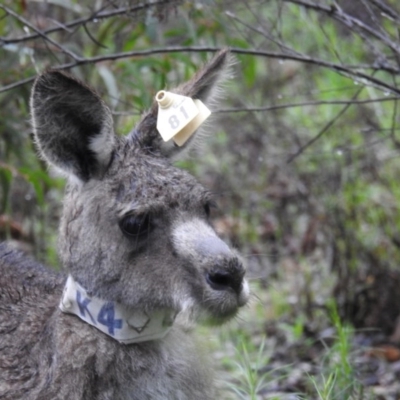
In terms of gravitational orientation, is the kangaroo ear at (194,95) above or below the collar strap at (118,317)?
above

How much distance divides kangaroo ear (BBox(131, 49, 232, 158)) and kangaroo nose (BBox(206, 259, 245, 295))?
28.8 inches

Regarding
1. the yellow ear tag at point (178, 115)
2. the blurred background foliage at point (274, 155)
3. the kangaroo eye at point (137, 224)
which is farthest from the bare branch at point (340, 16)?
the kangaroo eye at point (137, 224)

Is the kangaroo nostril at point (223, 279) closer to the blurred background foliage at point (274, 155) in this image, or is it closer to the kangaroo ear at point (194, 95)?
the kangaroo ear at point (194, 95)

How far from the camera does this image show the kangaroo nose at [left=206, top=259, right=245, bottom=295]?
359cm

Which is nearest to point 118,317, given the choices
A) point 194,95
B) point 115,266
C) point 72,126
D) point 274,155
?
point 115,266

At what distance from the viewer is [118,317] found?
3.89 meters

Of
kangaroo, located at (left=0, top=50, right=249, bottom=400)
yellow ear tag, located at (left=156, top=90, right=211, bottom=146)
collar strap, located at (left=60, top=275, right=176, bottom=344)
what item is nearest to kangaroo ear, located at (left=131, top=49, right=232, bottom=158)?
kangaroo, located at (left=0, top=50, right=249, bottom=400)

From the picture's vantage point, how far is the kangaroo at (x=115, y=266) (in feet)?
12.3

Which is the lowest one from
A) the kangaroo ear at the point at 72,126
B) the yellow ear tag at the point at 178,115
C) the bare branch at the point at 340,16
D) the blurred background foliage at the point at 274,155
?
the blurred background foliage at the point at 274,155

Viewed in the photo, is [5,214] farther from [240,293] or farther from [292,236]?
[240,293]

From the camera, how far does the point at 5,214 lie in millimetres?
6594

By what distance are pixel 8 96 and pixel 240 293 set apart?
3.04 metres

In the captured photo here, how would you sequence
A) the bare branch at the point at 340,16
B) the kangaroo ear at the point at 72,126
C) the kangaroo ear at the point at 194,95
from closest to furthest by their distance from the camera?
1. the kangaroo ear at the point at 72,126
2. the kangaroo ear at the point at 194,95
3. the bare branch at the point at 340,16

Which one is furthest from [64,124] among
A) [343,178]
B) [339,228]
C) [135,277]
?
[343,178]
